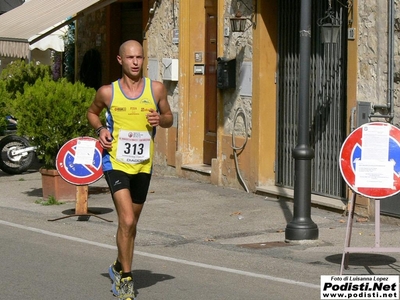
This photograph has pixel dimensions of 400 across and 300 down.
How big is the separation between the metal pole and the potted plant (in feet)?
14.2

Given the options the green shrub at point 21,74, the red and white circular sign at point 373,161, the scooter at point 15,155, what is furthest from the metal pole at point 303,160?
the green shrub at point 21,74

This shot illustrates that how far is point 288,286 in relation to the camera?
27.4ft

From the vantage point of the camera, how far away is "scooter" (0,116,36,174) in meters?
17.1

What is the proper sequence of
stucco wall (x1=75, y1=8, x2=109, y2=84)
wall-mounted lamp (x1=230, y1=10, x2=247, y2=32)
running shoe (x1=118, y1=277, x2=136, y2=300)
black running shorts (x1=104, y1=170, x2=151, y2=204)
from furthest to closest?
stucco wall (x1=75, y1=8, x2=109, y2=84)
wall-mounted lamp (x1=230, y1=10, x2=247, y2=32)
black running shorts (x1=104, y1=170, x2=151, y2=204)
running shoe (x1=118, y1=277, x2=136, y2=300)

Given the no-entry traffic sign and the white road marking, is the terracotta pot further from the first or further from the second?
the white road marking

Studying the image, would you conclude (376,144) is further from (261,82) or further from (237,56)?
(237,56)

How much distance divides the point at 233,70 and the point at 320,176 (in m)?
2.62

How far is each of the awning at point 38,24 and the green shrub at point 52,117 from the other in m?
2.84

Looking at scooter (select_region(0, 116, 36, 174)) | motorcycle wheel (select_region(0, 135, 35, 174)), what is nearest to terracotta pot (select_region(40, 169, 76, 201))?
scooter (select_region(0, 116, 36, 174))

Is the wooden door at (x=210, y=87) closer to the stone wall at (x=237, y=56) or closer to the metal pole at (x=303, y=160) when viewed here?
the stone wall at (x=237, y=56)

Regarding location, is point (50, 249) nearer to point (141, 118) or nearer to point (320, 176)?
point (141, 118)

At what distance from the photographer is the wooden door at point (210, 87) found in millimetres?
16469

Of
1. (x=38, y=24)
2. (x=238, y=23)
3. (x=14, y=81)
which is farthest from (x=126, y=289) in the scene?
(x=14, y=81)

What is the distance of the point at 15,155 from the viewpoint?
1714 centimetres
